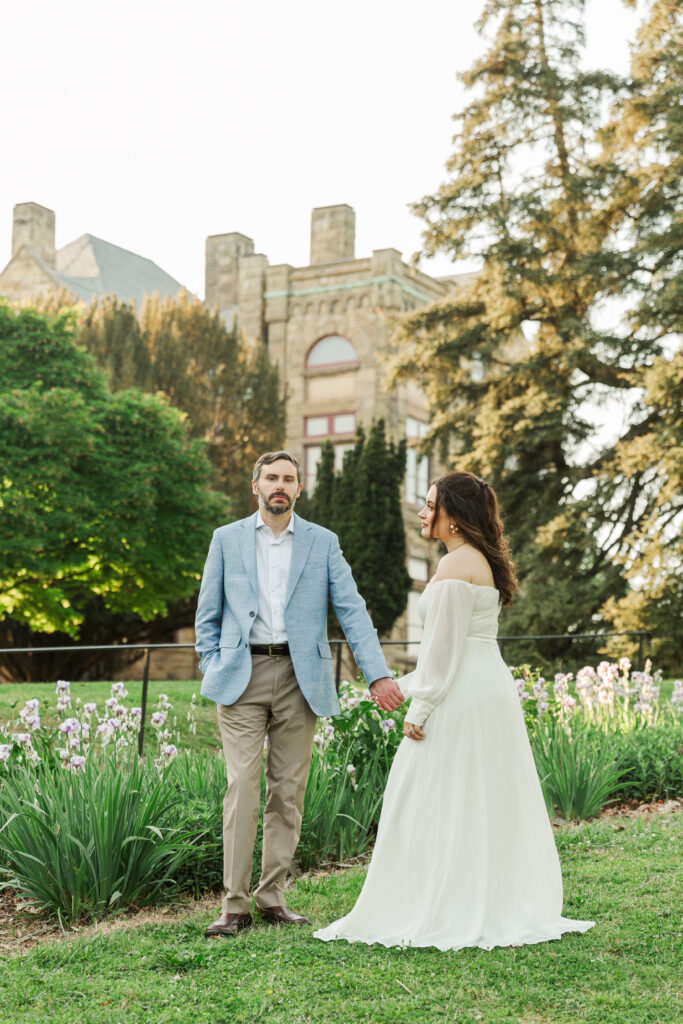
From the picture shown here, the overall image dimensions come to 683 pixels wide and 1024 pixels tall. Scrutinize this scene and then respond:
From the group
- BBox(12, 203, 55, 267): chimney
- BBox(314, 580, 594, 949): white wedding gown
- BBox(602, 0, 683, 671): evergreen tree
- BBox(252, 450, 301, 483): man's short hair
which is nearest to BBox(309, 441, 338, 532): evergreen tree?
BBox(602, 0, 683, 671): evergreen tree

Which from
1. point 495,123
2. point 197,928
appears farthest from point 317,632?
point 495,123

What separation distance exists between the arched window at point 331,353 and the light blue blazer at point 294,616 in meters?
35.1

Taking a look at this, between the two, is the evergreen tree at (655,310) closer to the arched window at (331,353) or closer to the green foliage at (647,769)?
the green foliage at (647,769)

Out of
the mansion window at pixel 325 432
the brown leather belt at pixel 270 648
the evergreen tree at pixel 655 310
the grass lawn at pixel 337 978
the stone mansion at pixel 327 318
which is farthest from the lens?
the mansion window at pixel 325 432

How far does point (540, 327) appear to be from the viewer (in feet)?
78.1

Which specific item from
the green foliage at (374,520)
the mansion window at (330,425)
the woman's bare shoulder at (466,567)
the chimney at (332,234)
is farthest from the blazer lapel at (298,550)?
the chimney at (332,234)

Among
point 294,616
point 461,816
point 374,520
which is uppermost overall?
point 374,520

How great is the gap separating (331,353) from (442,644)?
1434 inches

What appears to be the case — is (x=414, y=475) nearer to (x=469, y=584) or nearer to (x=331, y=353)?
(x=331, y=353)

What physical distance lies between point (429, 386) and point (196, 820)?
768 inches

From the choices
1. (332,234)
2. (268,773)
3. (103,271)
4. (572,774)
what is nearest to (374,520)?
(332,234)

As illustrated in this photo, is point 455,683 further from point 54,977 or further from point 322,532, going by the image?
point 54,977

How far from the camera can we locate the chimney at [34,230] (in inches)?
1693

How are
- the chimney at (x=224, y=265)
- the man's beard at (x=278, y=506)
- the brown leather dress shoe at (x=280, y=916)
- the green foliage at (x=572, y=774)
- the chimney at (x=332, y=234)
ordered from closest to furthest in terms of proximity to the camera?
the brown leather dress shoe at (x=280, y=916) → the man's beard at (x=278, y=506) → the green foliage at (x=572, y=774) → the chimney at (x=332, y=234) → the chimney at (x=224, y=265)
